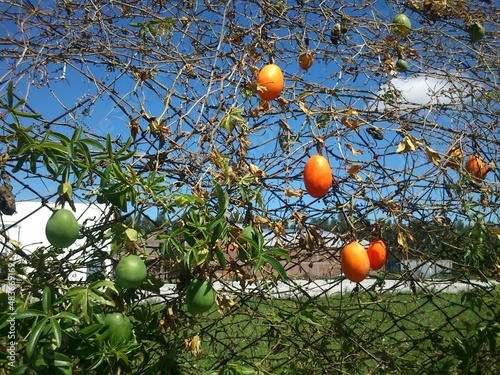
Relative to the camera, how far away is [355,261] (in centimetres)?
172

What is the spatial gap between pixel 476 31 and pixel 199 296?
230cm

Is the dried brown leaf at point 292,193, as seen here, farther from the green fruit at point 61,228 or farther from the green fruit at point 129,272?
the green fruit at point 61,228

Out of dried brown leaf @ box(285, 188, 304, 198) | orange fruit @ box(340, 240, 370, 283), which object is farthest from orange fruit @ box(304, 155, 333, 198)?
orange fruit @ box(340, 240, 370, 283)

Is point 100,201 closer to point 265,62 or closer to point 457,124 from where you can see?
point 265,62

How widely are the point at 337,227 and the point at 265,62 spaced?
769 mm

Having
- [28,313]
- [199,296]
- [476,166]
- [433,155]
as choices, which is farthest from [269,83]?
[28,313]

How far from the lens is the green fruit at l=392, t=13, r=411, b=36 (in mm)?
2625

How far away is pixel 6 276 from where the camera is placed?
174cm

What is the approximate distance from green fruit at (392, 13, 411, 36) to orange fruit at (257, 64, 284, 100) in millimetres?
1057

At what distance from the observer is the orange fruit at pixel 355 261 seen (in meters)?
1.72

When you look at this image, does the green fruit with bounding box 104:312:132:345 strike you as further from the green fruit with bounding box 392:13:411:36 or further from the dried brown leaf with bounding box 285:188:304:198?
the green fruit with bounding box 392:13:411:36

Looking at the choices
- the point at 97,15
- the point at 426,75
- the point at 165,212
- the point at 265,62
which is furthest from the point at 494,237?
the point at 97,15

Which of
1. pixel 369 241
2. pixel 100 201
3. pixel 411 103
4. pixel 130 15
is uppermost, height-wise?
pixel 130 15

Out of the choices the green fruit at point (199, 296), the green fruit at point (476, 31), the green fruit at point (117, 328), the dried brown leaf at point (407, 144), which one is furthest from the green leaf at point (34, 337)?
the green fruit at point (476, 31)
